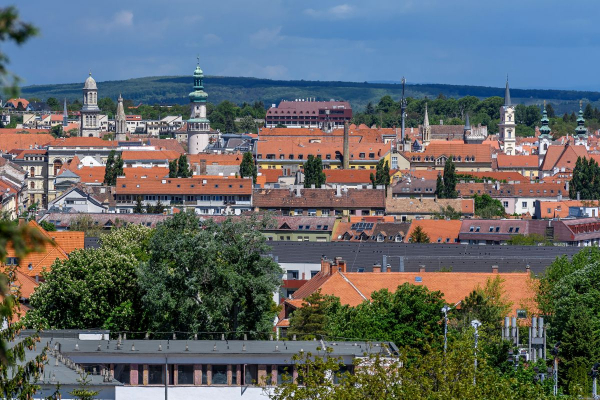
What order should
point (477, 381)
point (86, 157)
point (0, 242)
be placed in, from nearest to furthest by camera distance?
point (0, 242) → point (477, 381) → point (86, 157)

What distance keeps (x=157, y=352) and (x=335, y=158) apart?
139 m

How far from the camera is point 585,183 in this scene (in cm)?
13512

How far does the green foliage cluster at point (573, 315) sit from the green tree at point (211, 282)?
830 centimetres

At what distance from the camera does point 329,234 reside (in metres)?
97.4

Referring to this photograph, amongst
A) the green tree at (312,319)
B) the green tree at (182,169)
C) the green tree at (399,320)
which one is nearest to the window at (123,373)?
the green tree at (399,320)

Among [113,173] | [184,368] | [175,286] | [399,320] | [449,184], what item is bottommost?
[184,368]

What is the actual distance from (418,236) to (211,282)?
5113 centimetres

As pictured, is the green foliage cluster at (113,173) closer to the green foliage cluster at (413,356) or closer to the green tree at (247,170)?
the green tree at (247,170)

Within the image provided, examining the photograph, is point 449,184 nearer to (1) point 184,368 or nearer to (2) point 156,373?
Answer: (1) point 184,368

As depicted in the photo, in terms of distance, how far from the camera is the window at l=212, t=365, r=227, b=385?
99.9ft

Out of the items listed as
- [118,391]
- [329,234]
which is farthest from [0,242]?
[329,234]

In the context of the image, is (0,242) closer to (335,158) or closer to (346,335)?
(346,335)

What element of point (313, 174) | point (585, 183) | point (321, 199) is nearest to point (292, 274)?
point (321, 199)

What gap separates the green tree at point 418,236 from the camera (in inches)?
3578
